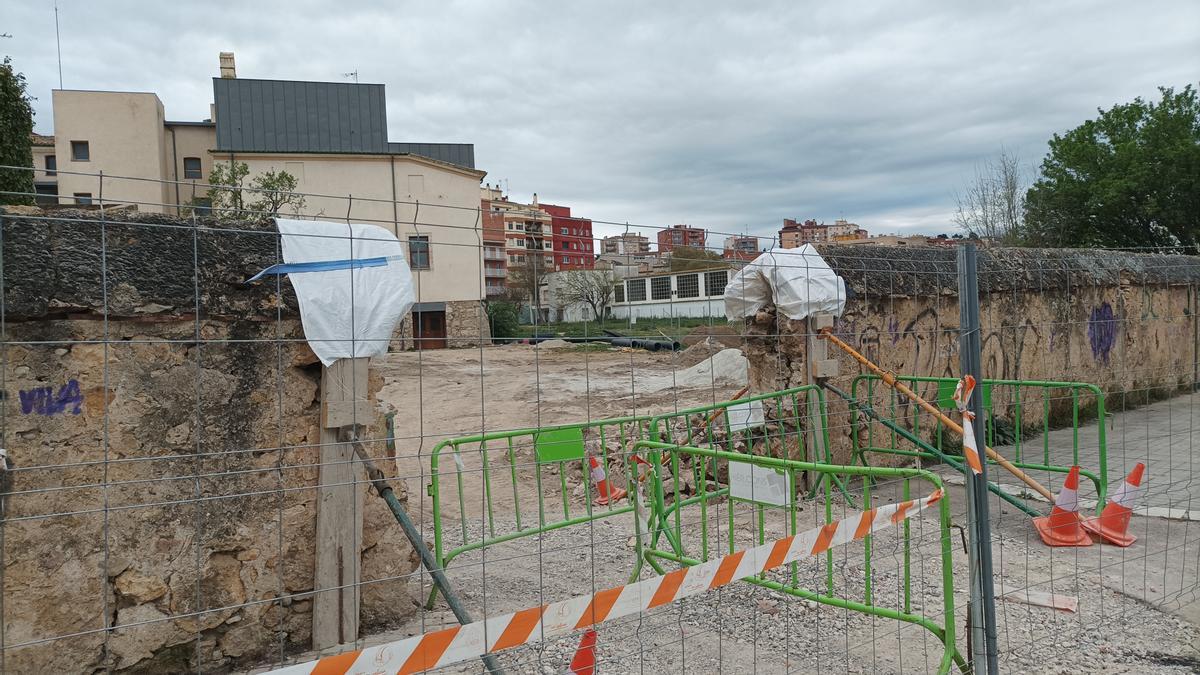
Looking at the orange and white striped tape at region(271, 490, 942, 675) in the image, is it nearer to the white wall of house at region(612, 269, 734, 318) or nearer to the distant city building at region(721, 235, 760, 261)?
the white wall of house at region(612, 269, 734, 318)

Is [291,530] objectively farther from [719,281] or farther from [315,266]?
[719,281]

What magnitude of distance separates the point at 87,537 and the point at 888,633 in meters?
4.21

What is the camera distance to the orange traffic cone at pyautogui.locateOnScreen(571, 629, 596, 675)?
125 inches

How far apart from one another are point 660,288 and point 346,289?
2020 mm

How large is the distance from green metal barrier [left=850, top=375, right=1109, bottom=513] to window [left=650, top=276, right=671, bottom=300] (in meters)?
2.28

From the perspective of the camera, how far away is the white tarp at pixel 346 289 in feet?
12.9

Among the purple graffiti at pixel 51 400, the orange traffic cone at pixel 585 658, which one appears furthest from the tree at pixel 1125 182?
the purple graffiti at pixel 51 400

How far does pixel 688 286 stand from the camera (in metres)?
6.12

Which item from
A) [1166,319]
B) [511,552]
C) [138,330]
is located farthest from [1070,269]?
[138,330]

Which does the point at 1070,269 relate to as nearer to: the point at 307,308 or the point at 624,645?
the point at 624,645

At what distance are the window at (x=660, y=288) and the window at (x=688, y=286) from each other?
1.29ft

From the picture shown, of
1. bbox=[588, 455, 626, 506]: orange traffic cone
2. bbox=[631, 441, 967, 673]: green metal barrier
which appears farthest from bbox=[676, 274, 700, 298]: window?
bbox=[588, 455, 626, 506]: orange traffic cone

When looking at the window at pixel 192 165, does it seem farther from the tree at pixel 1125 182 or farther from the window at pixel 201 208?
the tree at pixel 1125 182

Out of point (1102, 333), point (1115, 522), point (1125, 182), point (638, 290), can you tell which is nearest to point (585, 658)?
point (638, 290)
